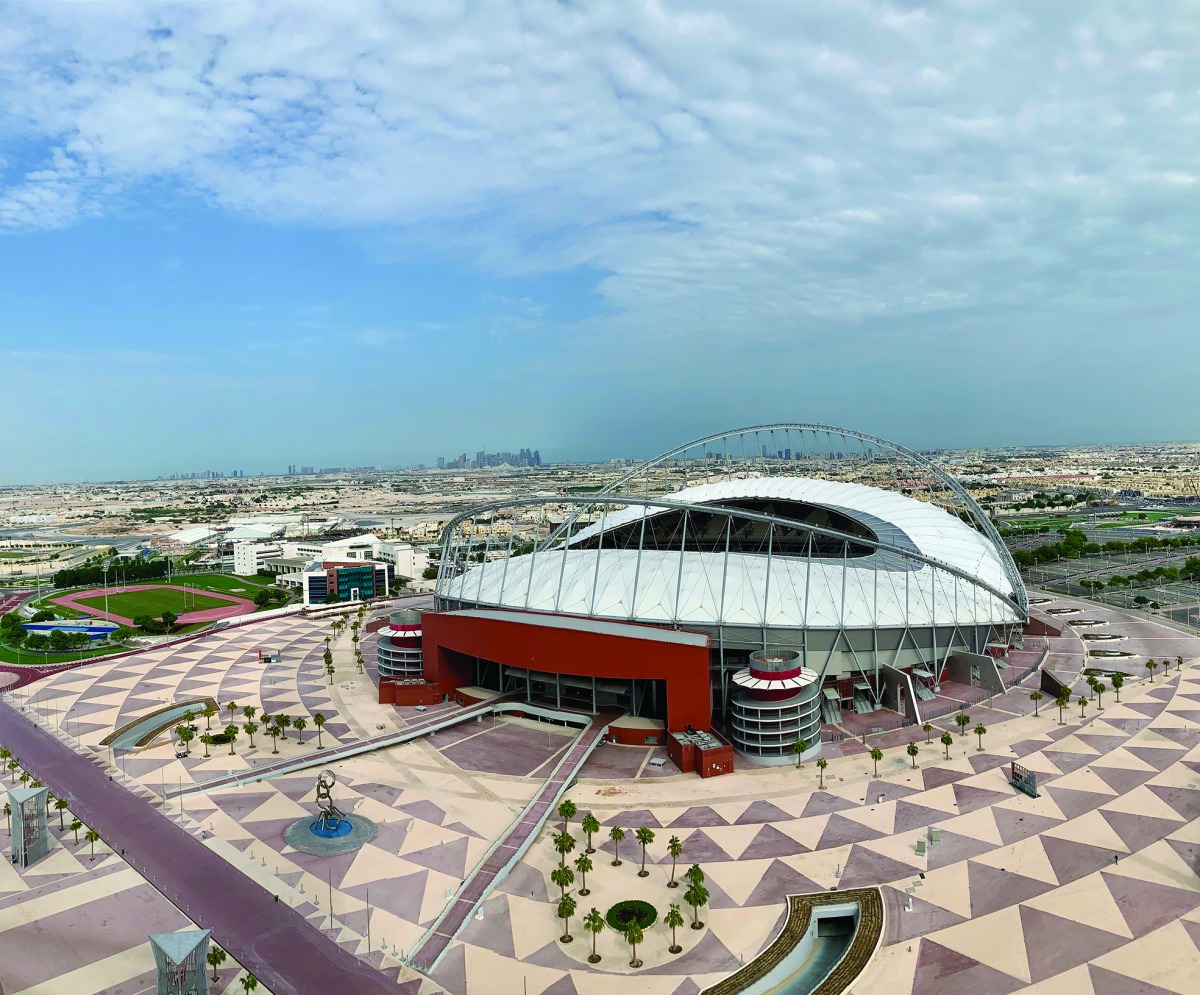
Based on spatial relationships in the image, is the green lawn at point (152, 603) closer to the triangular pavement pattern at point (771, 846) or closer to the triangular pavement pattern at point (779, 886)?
the triangular pavement pattern at point (771, 846)

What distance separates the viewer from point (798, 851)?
4106 cm

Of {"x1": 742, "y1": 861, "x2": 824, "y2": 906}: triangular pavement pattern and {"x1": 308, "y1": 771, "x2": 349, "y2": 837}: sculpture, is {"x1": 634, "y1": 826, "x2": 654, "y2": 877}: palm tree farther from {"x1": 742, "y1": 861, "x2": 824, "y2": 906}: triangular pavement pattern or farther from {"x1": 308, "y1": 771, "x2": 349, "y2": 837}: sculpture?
{"x1": 308, "y1": 771, "x2": 349, "y2": 837}: sculpture

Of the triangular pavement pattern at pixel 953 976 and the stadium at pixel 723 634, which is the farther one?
the stadium at pixel 723 634

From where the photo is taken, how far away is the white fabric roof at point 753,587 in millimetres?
60906

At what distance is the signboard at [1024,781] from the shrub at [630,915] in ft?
89.7

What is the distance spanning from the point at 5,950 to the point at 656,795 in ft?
113

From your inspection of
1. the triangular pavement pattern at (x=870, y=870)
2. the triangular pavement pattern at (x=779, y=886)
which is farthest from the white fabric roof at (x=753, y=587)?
the triangular pavement pattern at (x=779, y=886)

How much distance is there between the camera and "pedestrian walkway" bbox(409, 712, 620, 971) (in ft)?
111

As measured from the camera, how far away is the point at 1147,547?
491 ft

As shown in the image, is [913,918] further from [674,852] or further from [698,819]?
[698,819]

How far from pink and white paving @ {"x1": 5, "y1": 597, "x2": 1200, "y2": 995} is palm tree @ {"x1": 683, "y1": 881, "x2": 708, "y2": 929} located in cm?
102

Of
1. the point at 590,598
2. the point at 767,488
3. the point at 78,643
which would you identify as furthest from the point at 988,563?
the point at 78,643

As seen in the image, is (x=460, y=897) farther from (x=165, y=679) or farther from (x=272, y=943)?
(x=165, y=679)

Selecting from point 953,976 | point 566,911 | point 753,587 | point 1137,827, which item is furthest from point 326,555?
point 953,976
